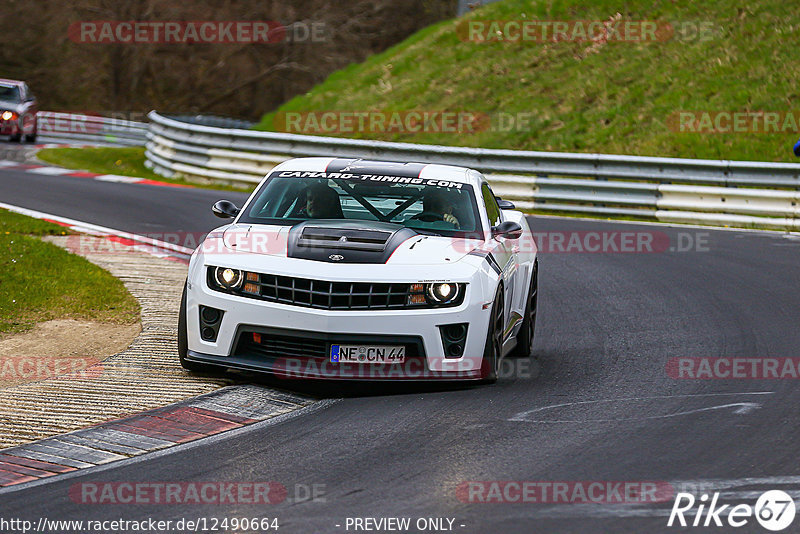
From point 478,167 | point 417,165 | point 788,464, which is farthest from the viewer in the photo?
point 478,167

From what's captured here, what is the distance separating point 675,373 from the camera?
28.2 ft

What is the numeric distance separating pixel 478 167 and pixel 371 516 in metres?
16.1

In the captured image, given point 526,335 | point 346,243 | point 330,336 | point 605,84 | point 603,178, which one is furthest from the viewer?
point 605,84

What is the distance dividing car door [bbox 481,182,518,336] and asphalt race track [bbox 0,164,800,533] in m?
0.51

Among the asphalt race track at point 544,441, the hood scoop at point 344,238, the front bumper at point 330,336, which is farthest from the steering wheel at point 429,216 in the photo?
the asphalt race track at point 544,441

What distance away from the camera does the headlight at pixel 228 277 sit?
7.74m

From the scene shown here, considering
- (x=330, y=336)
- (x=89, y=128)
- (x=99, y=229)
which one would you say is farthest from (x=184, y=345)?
(x=89, y=128)

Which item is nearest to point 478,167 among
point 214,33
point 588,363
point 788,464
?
point 588,363

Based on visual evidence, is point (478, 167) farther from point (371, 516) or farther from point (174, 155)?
point (371, 516)

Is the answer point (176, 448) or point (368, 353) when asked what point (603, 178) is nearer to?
point (368, 353)

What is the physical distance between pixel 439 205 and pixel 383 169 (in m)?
0.57

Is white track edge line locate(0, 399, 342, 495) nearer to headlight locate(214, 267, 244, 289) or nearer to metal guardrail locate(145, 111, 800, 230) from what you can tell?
headlight locate(214, 267, 244, 289)

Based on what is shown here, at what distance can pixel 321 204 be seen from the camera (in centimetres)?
884

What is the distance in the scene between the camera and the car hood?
7805 mm
